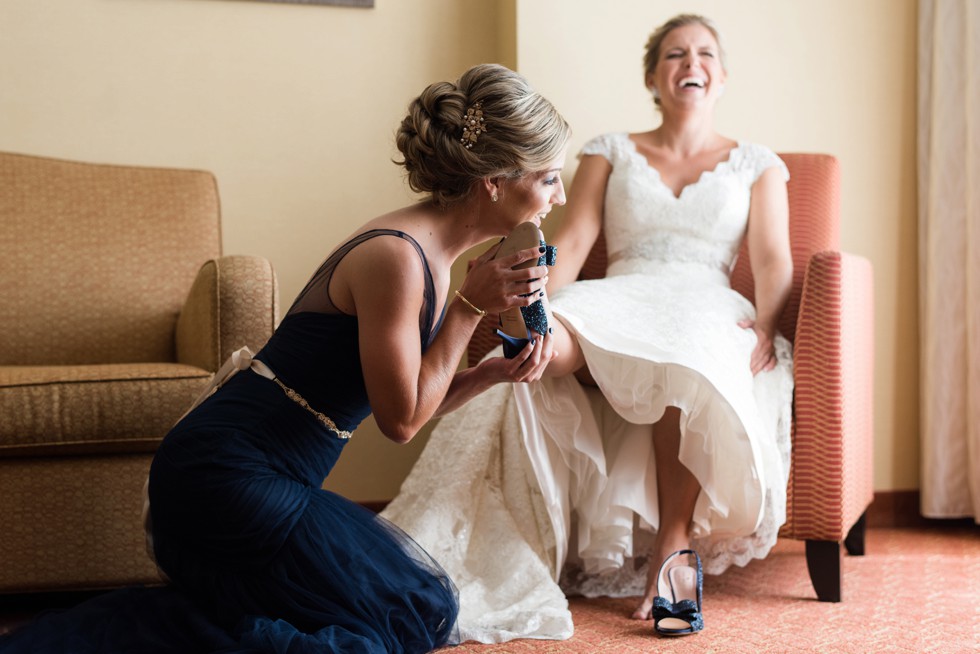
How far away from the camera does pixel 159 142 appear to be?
107 inches

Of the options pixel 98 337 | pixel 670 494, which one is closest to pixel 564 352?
pixel 670 494

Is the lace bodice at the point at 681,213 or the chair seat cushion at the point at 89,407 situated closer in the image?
the chair seat cushion at the point at 89,407

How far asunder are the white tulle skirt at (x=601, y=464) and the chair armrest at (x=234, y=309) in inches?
18.2

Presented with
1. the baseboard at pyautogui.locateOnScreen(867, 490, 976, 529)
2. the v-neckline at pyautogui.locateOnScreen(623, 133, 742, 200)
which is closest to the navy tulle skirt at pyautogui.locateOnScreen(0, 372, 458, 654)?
the v-neckline at pyautogui.locateOnScreen(623, 133, 742, 200)

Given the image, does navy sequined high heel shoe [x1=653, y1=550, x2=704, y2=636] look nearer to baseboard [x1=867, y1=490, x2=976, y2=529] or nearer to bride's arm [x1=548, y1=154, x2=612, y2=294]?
bride's arm [x1=548, y1=154, x2=612, y2=294]

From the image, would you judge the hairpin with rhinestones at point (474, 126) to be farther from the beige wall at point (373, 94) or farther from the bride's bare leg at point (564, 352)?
the beige wall at point (373, 94)

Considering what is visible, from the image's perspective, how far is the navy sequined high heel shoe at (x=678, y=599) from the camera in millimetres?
1744

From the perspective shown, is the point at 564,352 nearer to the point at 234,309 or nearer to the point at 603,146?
the point at 234,309

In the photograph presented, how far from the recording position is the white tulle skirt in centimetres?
185

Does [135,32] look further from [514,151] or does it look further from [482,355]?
[514,151]

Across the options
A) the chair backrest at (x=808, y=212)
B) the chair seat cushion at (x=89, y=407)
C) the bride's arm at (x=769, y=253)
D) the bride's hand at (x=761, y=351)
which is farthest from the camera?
the chair backrest at (x=808, y=212)

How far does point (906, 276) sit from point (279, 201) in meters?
1.85

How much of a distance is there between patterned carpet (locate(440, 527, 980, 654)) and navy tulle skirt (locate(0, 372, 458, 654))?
0.39 meters

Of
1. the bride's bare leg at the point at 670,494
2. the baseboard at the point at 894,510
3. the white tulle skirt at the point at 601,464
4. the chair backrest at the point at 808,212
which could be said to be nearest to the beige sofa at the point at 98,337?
the white tulle skirt at the point at 601,464
